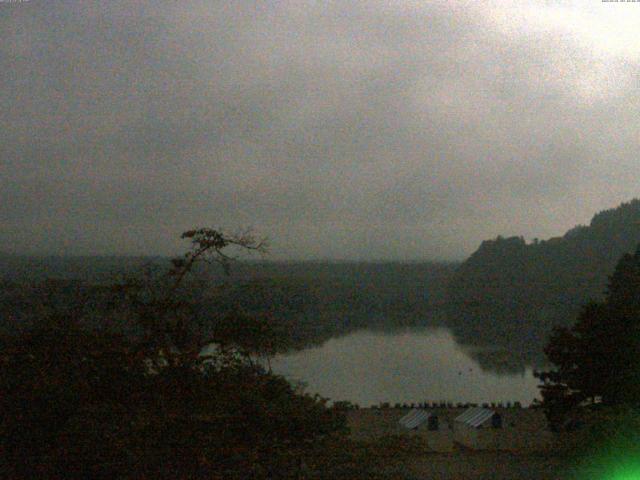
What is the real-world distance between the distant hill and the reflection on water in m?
8.37

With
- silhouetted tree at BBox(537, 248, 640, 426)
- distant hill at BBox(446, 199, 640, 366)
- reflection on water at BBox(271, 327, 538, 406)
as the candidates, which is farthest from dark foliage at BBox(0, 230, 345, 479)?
distant hill at BBox(446, 199, 640, 366)

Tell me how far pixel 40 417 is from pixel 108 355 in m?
0.60

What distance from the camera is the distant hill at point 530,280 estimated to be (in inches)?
1887

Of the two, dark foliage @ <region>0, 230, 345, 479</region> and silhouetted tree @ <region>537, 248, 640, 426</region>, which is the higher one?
dark foliage @ <region>0, 230, 345, 479</region>

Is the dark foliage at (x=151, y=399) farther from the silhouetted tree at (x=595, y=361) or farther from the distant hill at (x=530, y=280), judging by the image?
the distant hill at (x=530, y=280)

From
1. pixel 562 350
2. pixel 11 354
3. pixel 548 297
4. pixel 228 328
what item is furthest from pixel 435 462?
pixel 548 297

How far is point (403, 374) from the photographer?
2909 cm

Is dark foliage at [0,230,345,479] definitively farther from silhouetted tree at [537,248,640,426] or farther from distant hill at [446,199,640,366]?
distant hill at [446,199,640,366]

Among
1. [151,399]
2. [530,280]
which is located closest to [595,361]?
[151,399]

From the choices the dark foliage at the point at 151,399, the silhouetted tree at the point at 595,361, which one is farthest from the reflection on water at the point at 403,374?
the dark foliage at the point at 151,399

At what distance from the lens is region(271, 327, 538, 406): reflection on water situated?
21156mm

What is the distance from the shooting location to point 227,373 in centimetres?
457

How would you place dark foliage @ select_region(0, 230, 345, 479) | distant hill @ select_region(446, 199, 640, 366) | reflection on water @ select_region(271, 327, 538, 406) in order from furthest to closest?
distant hill @ select_region(446, 199, 640, 366) → reflection on water @ select_region(271, 327, 538, 406) → dark foliage @ select_region(0, 230, 345, 479)

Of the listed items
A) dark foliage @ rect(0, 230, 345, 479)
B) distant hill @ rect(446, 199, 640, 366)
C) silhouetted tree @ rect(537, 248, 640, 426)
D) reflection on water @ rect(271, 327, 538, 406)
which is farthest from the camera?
distant hill @ rect(446, 199, 640, 366)
